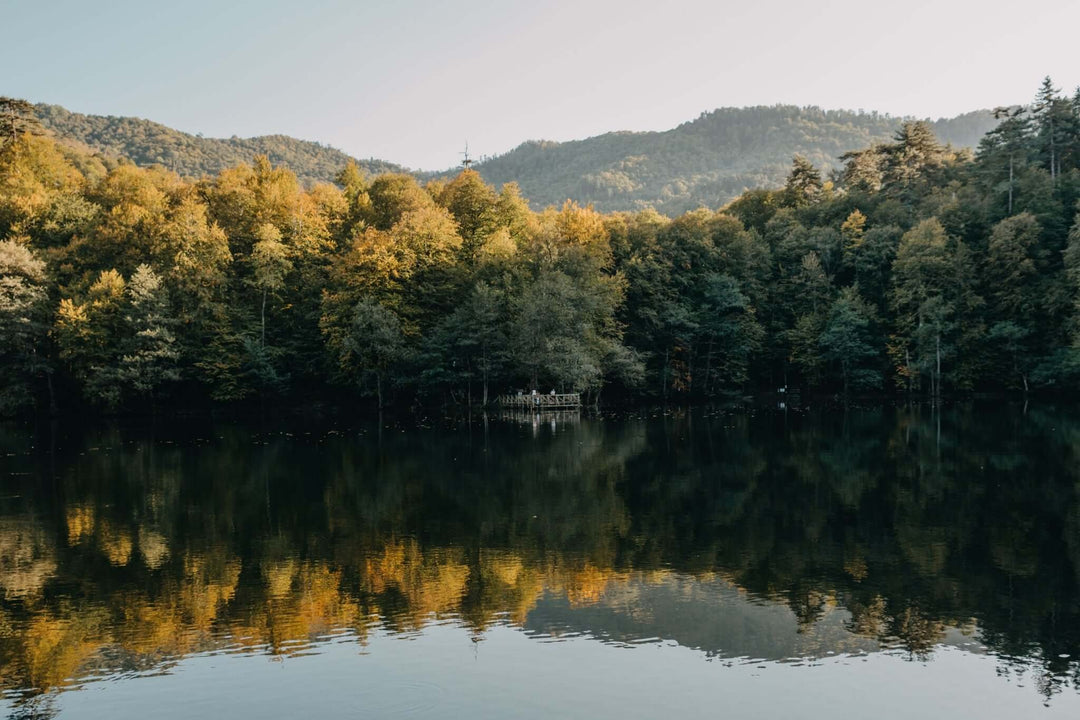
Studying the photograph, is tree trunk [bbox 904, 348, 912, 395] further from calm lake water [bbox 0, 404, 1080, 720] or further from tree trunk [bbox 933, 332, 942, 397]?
calm lake water [bbox 0, 404, 1080, 720]

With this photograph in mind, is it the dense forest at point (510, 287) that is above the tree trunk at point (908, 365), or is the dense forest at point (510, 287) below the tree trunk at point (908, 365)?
above

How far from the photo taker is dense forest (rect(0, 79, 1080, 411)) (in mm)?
60500

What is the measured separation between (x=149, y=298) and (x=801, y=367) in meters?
52.4

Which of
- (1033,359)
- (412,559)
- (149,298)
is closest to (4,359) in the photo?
(149,298)

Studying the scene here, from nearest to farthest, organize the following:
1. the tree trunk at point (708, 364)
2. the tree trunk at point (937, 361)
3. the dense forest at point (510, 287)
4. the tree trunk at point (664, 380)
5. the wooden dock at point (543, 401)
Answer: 1. the dense forest at point (510, 287)
2. the wooden dock at point (543, 401)
3. the tree trunk at point (937, 361)
4. the tree trunk at point (664, 380)
5. the tree trunk at point (708, 364)

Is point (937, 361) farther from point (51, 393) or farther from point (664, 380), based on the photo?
point (51, 393)

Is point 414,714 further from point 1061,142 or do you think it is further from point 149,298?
point 1061,142

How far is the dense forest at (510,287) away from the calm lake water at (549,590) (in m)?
32.3

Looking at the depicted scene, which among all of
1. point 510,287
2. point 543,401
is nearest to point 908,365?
point 543,401

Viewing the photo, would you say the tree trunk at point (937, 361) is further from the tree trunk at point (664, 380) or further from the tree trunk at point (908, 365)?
the tree trunk at point (664, 380)

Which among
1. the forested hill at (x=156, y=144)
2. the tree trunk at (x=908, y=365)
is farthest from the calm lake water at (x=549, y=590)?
the forested hill at (x=156, y=144)

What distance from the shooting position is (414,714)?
1059 centimetres

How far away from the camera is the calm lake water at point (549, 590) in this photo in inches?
440

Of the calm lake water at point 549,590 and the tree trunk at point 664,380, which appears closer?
the calm lake water at point 549,590
